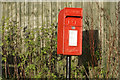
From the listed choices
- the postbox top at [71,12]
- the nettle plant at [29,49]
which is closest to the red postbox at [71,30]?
the postbox top at [71,12]

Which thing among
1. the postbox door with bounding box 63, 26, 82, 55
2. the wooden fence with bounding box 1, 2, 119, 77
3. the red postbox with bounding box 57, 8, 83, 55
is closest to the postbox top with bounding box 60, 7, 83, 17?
the red postbox with bounding box 57, 8, 83, 55

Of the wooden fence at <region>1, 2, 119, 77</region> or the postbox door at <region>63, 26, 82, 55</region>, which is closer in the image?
the postbox door at <region>63, 26, 82, 55</region>

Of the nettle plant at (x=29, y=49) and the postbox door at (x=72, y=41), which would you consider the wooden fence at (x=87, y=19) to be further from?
the postbox door at (x=72, y=41)

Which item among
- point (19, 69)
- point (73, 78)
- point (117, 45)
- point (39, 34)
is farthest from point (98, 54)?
point (19, 69)

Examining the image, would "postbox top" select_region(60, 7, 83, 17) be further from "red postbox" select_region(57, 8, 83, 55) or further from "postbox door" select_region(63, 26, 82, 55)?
"postbox door" select_region(63, 26, 82, 55)

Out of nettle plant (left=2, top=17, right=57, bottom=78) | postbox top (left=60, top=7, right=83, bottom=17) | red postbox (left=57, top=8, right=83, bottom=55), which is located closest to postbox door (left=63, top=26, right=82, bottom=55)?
red postbox (left=57, top=8, right=83, bottom=55)

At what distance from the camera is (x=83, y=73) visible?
5.79 meters

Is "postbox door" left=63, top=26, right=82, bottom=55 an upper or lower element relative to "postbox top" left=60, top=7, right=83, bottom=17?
lower

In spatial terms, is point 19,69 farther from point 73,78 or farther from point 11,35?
point 73,78

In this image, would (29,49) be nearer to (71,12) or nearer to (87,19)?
(87,19)

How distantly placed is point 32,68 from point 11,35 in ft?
3.49

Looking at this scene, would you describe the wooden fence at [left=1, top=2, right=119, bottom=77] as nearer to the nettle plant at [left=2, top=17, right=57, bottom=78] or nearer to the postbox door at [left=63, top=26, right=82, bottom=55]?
the nettle plant at [left=2, top=17, right=57, bottom=78]

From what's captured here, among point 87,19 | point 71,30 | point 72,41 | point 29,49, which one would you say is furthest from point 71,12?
point 29,49

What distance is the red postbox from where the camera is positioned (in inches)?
165
